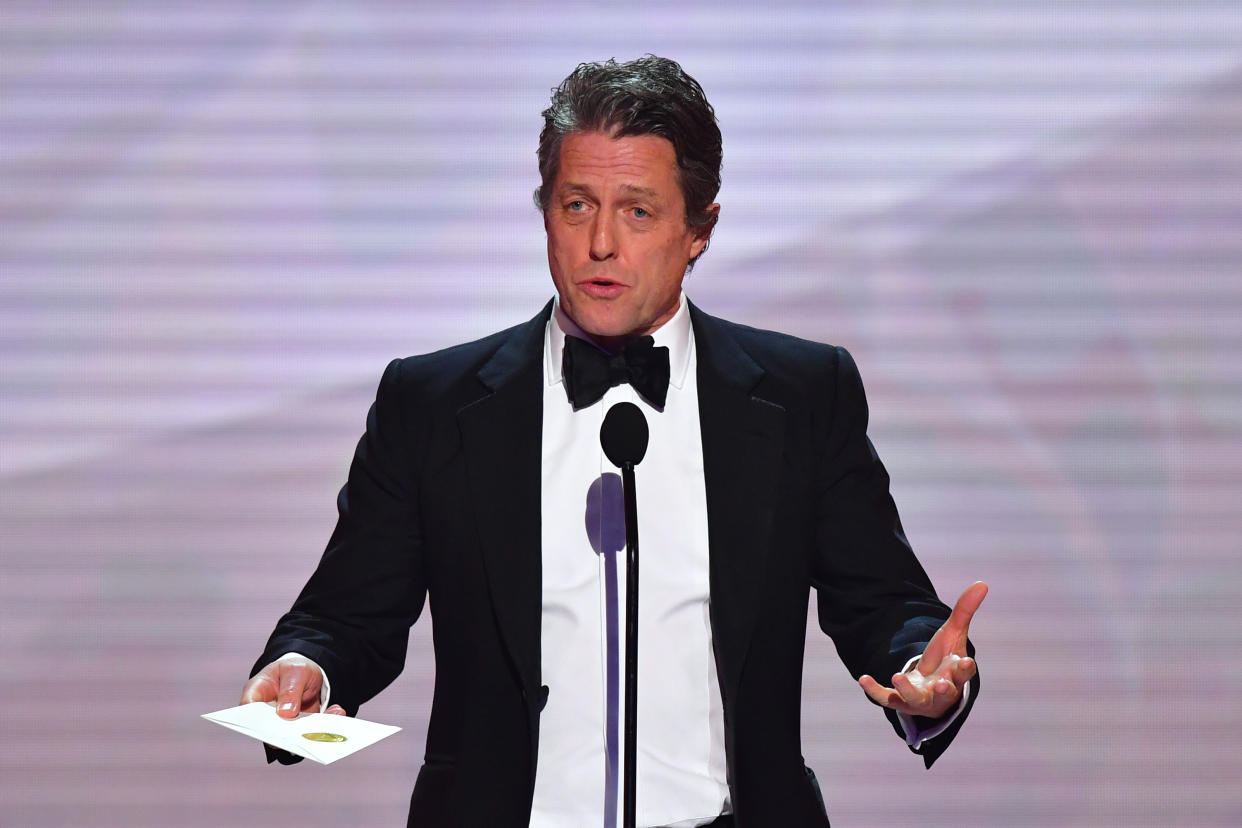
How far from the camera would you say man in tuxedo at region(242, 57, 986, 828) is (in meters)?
2.06

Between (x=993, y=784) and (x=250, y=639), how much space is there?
177 centimetres

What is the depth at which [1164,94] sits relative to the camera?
321cm

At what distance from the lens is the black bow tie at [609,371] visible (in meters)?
2.17

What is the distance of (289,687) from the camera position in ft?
6.04

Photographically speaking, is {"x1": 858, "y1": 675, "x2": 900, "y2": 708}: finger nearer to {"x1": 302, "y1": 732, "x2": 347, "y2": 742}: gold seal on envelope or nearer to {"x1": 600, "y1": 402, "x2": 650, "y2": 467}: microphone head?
{"x1": 600, "y1": 402, "x2": 650, "y2": 467}: microphone head

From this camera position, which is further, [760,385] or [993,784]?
[993,784]

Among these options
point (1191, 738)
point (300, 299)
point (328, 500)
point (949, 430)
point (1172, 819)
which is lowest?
point (1172, 819)

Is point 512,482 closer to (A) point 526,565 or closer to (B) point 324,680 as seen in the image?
(A) point 526,565

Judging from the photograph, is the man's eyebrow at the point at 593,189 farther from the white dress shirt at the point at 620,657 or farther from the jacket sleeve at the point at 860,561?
the jacket sleeve at the point at 860,561

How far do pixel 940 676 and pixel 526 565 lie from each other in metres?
0.63

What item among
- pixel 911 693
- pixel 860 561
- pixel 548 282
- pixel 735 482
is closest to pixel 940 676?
pixel 911 693

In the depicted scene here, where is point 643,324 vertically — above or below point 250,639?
above

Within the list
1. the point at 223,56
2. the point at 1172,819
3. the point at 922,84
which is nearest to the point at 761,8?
the point at 922,84

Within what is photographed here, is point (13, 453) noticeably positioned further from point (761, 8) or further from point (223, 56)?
point (761, 8)
